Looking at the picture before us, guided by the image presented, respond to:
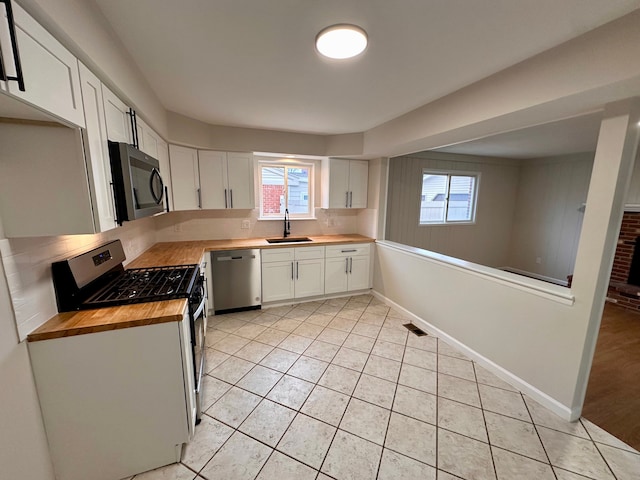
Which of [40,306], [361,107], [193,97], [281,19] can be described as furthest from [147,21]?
[361,107]

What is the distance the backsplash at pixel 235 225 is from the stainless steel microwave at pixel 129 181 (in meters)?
1.79

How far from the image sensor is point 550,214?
510cm

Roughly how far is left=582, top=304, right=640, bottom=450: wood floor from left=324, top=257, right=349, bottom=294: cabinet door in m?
2.66

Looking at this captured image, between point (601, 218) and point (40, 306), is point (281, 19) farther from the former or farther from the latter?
point (601, 218)

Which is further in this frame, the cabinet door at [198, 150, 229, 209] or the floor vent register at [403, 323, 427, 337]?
the cabinet door at [198, 150, 229, 209]

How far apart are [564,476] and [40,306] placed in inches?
116

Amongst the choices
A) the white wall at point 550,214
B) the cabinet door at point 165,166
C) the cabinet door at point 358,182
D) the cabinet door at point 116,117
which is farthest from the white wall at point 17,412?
the white wall at point 550,214

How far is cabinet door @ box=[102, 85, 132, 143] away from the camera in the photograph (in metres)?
1.46

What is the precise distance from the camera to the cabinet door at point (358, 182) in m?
3.99

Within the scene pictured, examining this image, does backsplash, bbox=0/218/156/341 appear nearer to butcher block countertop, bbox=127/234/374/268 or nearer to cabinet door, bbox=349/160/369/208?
butcher block countertop, bbox=127/234/374/268

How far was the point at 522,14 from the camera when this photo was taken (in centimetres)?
124

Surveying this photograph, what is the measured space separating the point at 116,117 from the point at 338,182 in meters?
2.80

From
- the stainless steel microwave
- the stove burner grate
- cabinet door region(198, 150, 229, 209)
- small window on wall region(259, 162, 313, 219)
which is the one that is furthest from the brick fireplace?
the stainless steel microwave

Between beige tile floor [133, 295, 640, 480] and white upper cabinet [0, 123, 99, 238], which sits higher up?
white upper cabinet [0, 123, 99, 238]
